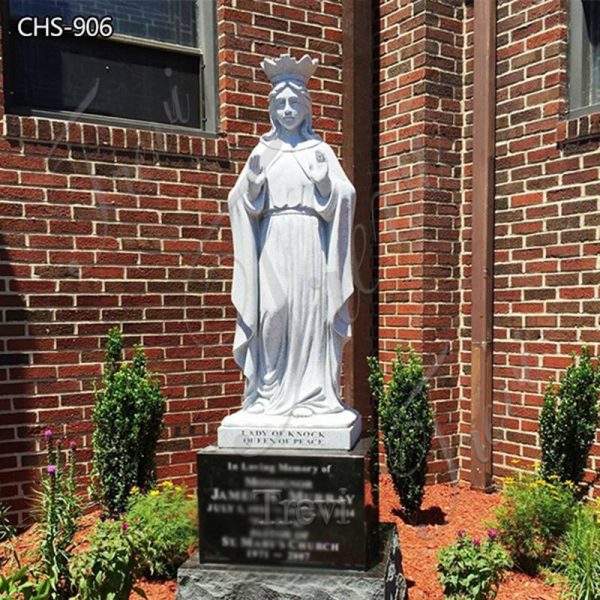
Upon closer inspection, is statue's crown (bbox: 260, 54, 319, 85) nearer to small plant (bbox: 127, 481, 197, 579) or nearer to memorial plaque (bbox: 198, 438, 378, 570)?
memorial plaque (bbox: 198, 438, 378, 570)

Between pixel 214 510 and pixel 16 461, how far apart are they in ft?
6.01

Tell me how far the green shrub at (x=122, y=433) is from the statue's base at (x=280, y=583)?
1010 millimetres

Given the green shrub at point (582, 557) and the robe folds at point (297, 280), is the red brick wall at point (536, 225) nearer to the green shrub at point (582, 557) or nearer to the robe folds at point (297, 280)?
the green shrub at point (582, 557)

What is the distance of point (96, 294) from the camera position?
430 cm

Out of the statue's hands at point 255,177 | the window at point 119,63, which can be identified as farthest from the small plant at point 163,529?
the window at point 119,63

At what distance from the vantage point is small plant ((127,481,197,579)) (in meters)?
3.37

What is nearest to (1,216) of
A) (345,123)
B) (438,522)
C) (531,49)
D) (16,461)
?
(16,461)

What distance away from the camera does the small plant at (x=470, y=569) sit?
295 centimetres

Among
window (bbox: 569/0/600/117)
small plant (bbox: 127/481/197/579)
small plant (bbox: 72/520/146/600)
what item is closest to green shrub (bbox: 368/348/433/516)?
small plant (bbox: 127/481/197/579)

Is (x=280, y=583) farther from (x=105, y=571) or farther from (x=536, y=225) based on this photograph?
(x=536, y=225)

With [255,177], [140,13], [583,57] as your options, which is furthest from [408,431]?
[140,13]

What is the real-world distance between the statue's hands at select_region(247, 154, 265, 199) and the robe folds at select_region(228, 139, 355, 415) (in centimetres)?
3

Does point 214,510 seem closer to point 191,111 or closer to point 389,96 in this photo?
point 191,111

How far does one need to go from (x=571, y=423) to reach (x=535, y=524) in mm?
714
